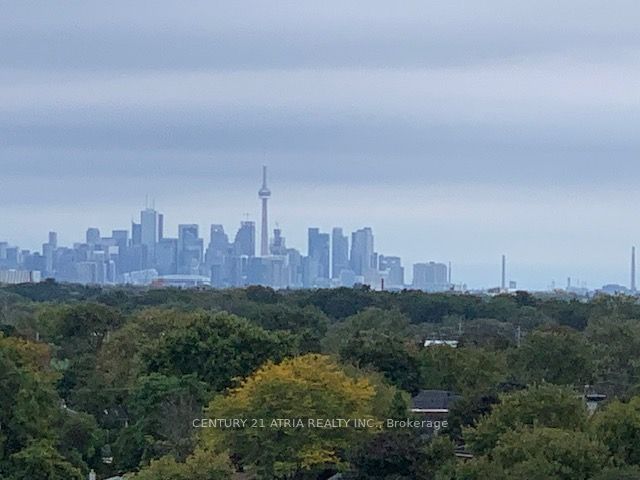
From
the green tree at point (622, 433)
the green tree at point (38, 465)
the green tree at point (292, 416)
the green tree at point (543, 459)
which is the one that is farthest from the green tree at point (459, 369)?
the green tree at point (543, 459)

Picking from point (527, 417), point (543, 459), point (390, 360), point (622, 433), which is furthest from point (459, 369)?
point (543, 459)

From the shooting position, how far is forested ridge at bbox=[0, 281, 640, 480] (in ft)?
114

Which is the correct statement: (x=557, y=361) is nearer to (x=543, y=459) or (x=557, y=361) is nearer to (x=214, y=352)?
(x=214, y=352)

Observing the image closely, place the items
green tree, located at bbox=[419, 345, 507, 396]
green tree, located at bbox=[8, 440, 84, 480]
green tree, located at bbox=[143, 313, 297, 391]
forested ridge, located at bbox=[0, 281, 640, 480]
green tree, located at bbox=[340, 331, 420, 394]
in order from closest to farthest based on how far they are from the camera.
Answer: forested ridge, located at bbox=[0, 281, 640, 480]
green tree, located at bbox=[8, 440, 84, 480]
green tree, located at bbox=[143, 313, 297, 391]
green tree, located at bbox=[419, 345, 507, 396]
green tree, located at bbox=[340, 331, 420, 394]

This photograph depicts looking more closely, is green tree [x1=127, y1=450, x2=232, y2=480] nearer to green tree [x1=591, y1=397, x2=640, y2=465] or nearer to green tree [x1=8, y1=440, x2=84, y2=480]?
green tree [x1=8, y1=440, x2=84, y2=480]

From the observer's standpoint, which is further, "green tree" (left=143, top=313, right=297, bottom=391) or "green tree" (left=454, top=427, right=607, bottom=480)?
"green tree" (left=143, top=313, right=297, bottom=391)


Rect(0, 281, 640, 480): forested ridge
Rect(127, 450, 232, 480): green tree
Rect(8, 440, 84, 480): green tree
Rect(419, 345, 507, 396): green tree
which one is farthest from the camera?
Rect(419, 345, 507, 396): green tree

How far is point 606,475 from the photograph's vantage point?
1232 inches

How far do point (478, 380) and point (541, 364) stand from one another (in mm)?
3462

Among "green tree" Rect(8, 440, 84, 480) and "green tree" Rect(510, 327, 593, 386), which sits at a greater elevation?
"green tree" Rect(510, 327, 593, 386)

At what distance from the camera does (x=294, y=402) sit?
3919 cm

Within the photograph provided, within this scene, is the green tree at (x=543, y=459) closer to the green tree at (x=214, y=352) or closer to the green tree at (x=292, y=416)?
the green tree at (x=292, y=416)

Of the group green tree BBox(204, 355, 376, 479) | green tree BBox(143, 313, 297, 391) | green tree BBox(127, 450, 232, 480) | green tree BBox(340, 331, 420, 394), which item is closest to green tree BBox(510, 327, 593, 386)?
green tree BBox(340, 331, 420, 394)

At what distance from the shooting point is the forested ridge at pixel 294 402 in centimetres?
3488
